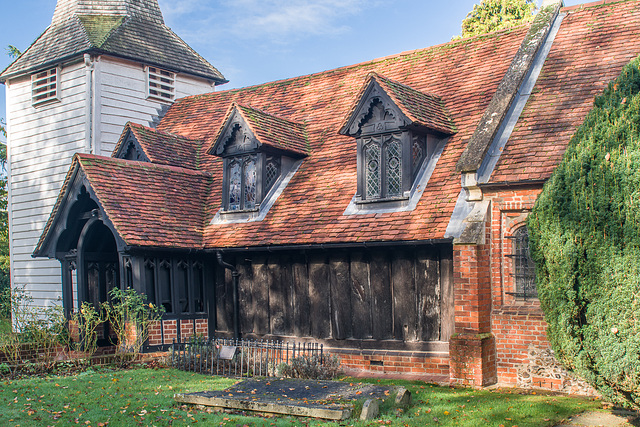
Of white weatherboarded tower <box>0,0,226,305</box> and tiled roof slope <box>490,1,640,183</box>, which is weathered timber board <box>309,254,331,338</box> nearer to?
tiled roof slope <box>490,1,640,183</box>

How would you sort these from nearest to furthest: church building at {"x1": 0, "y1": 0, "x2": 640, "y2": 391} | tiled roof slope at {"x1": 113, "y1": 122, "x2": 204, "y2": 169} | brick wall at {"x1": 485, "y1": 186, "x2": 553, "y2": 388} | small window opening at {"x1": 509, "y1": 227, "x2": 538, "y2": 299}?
1. brick wall at {"x1": 485, "y1": 186, "x2": 553, "y2": 388}
2. small window opening at {"x1": 509, "y1": 227, "x2": 538, "y2": 299}
3. church building at {"x1": 0, "y1": 0, "x2": 640, "y2": 391}
4. tiled roof slope at {"x1": 113, "y1": 122, "x2": 204, "y2": 169}

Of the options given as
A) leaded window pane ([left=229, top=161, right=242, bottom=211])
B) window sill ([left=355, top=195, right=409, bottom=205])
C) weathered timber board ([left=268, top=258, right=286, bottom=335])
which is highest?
leaded window pane ([left=229, top=161, right=242, bottom=211])

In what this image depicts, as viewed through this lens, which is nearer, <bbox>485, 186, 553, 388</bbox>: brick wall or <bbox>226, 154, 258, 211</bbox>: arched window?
<bbox>485, 186, 553, 388</bbox>: brick wall

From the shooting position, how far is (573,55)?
14.2 metres

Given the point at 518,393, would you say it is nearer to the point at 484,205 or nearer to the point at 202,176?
the point at 484,205

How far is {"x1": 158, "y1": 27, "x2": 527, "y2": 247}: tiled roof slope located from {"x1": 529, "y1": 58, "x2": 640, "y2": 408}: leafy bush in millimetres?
3193

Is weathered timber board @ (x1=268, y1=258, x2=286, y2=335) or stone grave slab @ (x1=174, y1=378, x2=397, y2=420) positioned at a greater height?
weathered timber board @ (x1=268, y1=258, x2=286, y2=335)

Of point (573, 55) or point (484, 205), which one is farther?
point (573, 55)

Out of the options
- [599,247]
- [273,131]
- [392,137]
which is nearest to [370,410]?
[599,247]

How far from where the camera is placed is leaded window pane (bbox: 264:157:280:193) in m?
16.4

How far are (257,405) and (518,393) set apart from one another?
446cm

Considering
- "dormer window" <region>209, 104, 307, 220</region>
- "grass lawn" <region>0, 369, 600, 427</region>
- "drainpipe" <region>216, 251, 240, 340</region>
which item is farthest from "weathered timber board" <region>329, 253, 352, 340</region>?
"dormer window" <region>209, 104, 307, 220</region>

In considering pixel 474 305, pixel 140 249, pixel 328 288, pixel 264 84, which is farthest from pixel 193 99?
pixel 474 305

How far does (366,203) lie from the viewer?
46.8 ft
